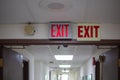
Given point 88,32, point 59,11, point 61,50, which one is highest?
Answer: point 59,11

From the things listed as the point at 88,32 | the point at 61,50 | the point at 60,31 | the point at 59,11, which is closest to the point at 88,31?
the point at 88,32

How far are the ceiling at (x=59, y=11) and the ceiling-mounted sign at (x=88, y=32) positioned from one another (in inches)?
3.6

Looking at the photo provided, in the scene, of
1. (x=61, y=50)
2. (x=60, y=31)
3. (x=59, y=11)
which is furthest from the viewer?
(x=61, y=50)

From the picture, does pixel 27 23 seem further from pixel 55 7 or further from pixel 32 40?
pixel 55 7

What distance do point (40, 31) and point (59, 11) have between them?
0.65 m

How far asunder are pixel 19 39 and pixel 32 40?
20 cm

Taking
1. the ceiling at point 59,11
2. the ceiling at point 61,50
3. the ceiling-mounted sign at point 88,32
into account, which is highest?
the ceiling at point 59,11

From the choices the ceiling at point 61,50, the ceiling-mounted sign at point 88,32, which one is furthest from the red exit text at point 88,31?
the ceiling at point 61,50

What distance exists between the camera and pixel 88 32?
126 inches

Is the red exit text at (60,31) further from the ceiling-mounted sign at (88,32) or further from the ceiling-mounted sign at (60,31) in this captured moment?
the ceiling-mounted sign at (88,32)

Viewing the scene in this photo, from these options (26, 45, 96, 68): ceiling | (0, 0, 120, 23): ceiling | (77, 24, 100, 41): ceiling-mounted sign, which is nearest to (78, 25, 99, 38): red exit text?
(77, 24, 100, 41): ceiling-mounted sign

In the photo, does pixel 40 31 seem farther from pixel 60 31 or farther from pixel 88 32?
pixel 88 32

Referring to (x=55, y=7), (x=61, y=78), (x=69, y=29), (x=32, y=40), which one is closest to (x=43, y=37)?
(x=32, y=40)

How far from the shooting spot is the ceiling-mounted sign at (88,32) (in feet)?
10.5
